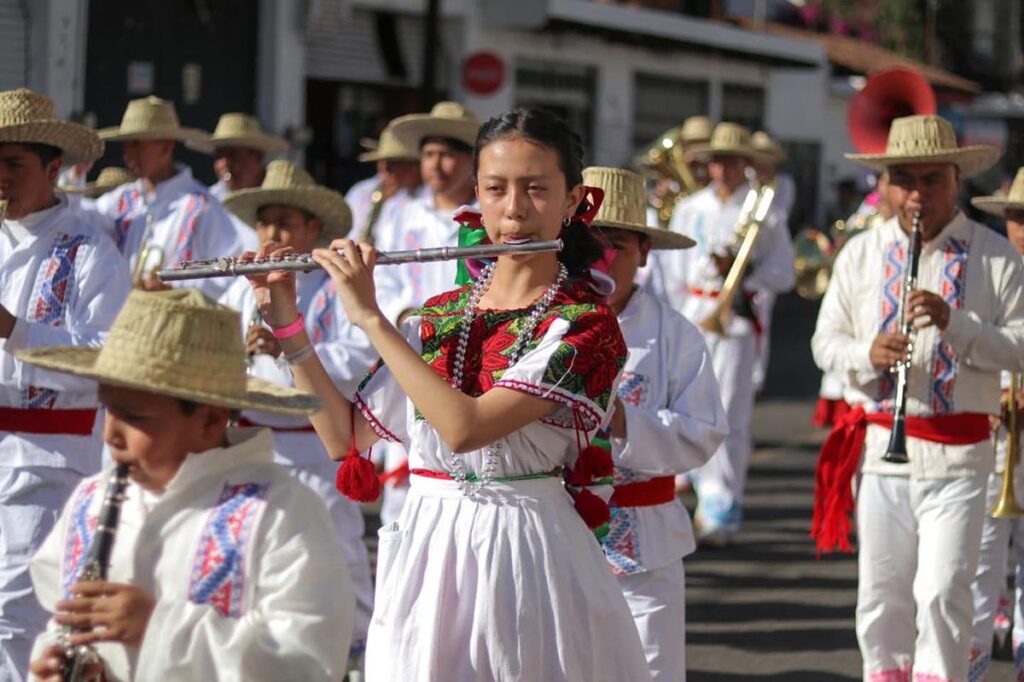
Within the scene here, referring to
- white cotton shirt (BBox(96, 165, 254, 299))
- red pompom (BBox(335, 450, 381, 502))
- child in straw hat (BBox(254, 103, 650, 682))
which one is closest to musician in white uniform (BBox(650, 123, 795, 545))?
white cotton shirt (BBox(96, 165, 254, 299))

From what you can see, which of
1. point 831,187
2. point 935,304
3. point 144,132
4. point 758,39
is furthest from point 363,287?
point 831,187

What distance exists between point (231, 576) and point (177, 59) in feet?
55.6

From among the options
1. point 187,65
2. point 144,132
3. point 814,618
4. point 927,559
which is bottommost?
point 814,618

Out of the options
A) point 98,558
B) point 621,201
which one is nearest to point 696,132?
point 621,201

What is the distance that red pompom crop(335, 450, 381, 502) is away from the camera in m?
4.57

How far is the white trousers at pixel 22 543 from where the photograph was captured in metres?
5.87

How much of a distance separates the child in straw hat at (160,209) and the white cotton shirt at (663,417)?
3.84 metres

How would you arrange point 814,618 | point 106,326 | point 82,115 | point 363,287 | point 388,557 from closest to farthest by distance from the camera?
point 363,287, point 388,557, point 106,326, point 814,618, point 82,115

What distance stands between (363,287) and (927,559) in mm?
2992

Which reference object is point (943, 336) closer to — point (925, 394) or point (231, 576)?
point (925, 394)

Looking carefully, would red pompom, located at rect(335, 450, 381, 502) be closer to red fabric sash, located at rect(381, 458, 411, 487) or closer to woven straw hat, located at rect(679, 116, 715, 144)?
red fabric sash, located at rect(381, 458, 411, 487)

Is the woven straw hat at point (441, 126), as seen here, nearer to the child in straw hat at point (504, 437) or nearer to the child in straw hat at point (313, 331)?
the child in straw hat at point (313, 331)

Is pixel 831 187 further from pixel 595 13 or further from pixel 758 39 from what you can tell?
pixel 595 13

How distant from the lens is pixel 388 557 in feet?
14.7
